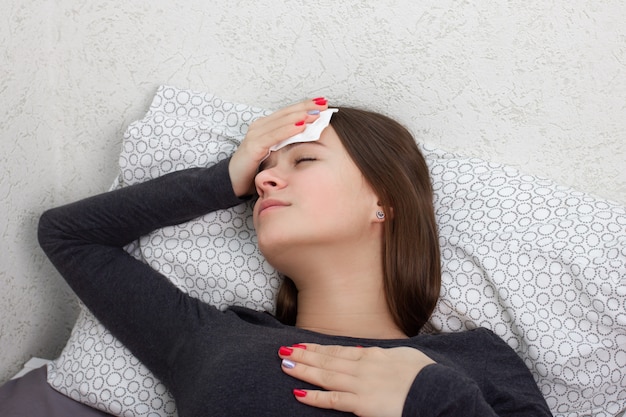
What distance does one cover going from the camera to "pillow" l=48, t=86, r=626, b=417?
4.17 feet

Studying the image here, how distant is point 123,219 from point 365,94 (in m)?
0.59

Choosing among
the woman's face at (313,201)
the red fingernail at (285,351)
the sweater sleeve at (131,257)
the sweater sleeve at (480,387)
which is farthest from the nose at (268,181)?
the sweater sleeve at (480,387)

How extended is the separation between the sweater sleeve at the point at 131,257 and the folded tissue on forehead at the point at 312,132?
150mm

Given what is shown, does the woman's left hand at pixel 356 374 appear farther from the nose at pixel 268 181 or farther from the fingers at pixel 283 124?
the fingers at pixel 283 124

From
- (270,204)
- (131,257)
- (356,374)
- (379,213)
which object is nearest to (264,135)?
(270,204)

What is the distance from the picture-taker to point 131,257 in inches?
57.4

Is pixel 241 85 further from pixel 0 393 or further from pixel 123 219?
pixel 0 393

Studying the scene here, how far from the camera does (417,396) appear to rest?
1083 millimetres

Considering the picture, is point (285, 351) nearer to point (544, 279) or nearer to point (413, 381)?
point (413, 381)

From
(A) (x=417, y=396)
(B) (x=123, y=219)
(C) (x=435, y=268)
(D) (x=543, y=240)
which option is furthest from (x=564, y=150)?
(B) (x=123, y=219)

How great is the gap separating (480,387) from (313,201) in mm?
443

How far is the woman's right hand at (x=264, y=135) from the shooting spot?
4.38ft

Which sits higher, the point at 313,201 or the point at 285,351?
the point at 313,201

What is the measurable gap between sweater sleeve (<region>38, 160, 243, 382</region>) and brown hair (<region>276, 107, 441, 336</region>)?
0.29 m
